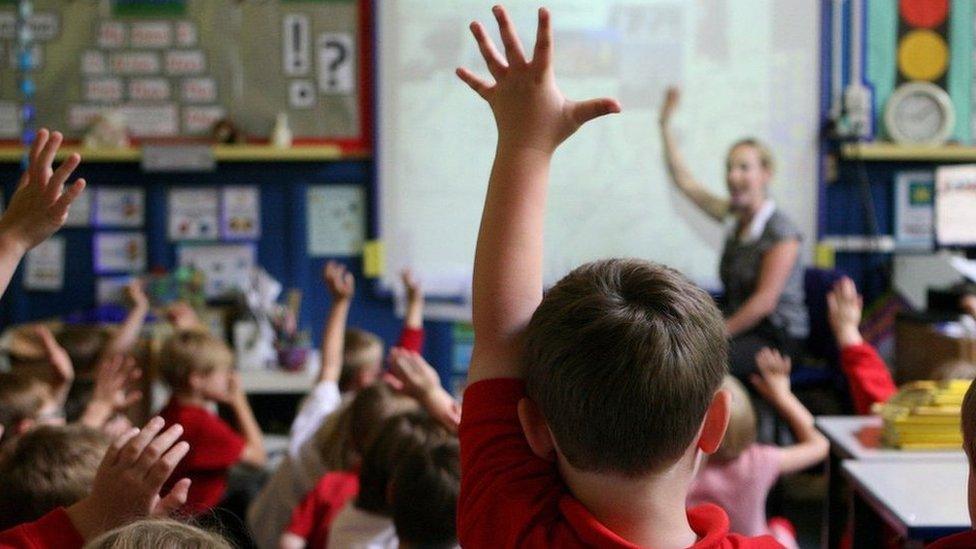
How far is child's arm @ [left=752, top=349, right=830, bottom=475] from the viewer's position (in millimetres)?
2312

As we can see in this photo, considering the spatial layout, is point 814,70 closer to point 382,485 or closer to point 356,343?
point 356,343

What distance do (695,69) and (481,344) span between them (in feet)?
13.8

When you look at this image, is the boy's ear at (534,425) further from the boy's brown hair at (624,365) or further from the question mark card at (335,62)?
the question mark card at (335,62)

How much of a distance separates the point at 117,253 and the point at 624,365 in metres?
4.55

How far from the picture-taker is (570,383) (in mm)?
946

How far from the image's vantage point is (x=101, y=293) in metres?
5.12

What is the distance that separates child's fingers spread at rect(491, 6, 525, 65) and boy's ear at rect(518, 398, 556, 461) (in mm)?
309

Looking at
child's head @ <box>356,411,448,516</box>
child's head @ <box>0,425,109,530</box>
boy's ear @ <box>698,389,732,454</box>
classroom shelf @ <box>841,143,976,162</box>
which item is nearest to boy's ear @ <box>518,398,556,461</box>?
boy's ear @ <box>698,389,732,454</box>

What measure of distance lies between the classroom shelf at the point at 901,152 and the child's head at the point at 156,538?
447 cm

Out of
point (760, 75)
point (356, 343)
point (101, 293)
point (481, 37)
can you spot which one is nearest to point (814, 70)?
point (760, 75)

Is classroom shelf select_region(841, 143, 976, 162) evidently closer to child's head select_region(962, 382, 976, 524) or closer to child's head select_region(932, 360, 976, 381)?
child's head select_region(932, 360, 976, 381)

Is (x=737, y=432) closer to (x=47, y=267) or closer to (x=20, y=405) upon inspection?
(x=20, y=405)

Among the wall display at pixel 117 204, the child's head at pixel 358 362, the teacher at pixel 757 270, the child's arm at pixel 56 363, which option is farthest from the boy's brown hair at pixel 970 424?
the wall display at pixel 117 204

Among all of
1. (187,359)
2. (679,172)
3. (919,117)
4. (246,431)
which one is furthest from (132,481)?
(919,117)
